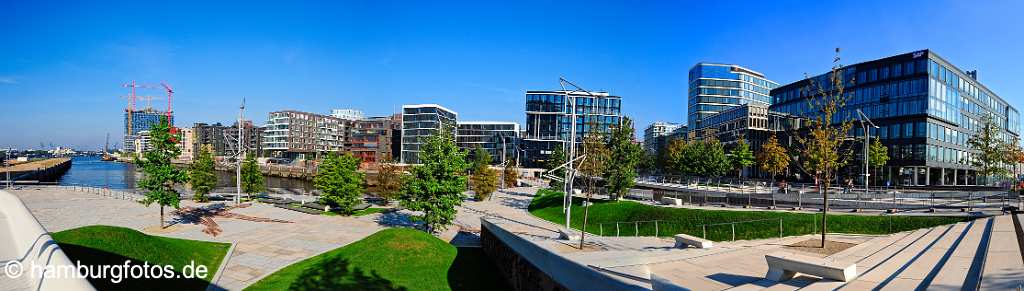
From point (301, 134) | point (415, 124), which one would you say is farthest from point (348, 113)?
point (415, 124)

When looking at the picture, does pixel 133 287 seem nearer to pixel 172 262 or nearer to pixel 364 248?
pixel 172 262

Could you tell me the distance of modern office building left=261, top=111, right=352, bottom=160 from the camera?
153 meters

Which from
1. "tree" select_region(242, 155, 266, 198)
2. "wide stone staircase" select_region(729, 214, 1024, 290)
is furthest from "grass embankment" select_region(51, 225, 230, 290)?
"tree" select_region(242, 155, 266, 198)

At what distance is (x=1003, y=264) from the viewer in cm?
861

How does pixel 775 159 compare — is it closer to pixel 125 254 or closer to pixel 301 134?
pixel 125 254

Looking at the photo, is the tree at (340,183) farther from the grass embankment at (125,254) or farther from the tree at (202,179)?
the grass embankment at (125,254)

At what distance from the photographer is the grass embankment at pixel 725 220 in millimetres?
20688

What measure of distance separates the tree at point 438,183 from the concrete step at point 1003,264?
20.8 metres

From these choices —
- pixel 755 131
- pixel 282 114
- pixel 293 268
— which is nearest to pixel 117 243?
pixel 293 268

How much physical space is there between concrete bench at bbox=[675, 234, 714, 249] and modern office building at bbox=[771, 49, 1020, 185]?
2037 inches

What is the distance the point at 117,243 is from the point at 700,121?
4795 inches

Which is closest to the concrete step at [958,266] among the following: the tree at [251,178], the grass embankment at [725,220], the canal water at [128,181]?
the grass embankment at [725,220]

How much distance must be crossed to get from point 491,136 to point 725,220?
364 feet

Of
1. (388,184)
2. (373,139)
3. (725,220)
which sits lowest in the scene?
(725,220)
